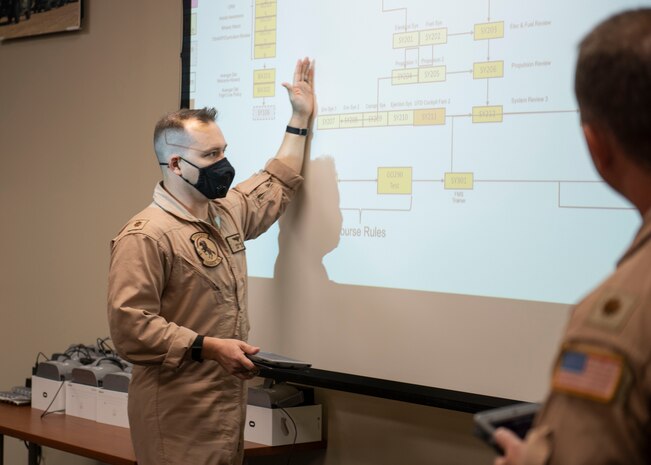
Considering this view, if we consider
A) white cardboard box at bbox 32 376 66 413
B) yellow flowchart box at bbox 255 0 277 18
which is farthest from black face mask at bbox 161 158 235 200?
white cardboard box at bbox 32 376 66 413

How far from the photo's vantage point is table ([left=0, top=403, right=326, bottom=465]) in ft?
9.29

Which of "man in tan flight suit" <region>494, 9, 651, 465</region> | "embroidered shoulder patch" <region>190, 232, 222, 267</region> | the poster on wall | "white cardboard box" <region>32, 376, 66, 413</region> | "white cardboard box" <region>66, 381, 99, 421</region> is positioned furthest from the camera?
the poster on wall

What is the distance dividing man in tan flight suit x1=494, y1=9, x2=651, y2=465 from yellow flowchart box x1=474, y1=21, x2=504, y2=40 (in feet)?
4.58

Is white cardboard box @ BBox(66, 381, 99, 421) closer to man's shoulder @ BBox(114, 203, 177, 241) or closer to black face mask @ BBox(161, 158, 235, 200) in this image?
man's shoulder @ BBox(114, 203, 177, 241)

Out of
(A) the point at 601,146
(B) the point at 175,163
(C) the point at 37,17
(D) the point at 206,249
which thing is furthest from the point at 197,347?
(C) the point at 37,17

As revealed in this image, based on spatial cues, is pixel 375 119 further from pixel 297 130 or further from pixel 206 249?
pixel 206 249

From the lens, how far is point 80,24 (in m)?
3.90

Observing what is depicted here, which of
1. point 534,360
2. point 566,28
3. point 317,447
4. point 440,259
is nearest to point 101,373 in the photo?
point 317,447

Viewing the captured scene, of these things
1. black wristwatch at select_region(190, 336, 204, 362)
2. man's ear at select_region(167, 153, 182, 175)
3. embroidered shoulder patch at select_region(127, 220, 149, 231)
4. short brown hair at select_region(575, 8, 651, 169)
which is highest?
short brown hair at select_region(575, 8, 651, 169)

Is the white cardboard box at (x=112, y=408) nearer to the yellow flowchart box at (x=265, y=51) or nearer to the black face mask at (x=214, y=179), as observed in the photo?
the black face mask at (x=214, y=179)

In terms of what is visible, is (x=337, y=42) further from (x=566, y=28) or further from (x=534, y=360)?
(x=534, y=360)

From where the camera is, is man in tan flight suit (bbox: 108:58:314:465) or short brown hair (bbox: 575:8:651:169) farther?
man in tan flight suit (bbox: 108:58:314:465)

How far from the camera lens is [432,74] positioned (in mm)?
2529

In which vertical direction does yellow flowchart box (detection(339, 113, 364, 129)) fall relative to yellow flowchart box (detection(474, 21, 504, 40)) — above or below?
below
